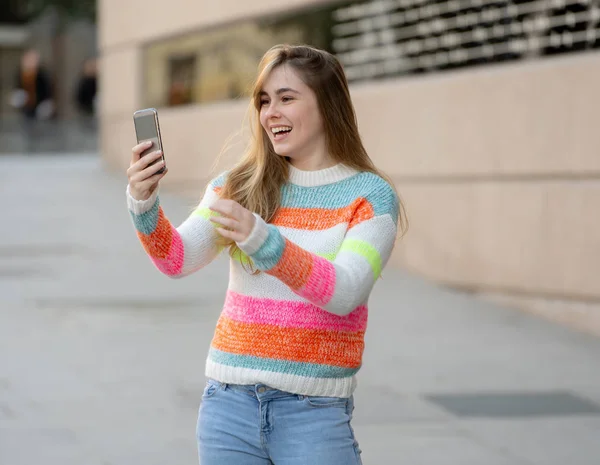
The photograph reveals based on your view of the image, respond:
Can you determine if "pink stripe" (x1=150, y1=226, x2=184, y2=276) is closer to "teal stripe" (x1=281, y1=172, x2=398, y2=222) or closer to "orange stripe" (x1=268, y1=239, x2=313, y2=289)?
"teal stripe" (x1=281, y1=172, x2=398, y2=222)

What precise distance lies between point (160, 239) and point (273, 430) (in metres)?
0.55

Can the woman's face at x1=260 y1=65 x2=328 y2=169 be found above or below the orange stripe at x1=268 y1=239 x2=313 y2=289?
above

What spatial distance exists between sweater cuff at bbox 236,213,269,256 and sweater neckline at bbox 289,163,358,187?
1.37 ft

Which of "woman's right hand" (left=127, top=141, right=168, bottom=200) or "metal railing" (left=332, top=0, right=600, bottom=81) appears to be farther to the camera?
"metal railing" (left=332, top=0, right=600, bottom=81)

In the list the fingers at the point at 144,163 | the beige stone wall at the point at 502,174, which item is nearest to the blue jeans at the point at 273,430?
the fingers at the point at 144,163

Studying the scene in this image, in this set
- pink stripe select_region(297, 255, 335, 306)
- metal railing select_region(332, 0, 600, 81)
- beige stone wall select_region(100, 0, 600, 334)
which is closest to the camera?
pink stripe select_region(297, 255, 335, 306)

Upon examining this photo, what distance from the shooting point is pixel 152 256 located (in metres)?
3.12

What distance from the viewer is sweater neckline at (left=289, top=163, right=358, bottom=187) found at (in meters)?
3.17

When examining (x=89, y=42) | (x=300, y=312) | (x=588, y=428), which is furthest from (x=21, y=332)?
(x=89, y=42)

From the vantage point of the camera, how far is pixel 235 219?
2.74 meters

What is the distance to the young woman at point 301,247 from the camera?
3055mm

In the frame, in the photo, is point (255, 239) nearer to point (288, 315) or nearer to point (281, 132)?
point (288, 315)

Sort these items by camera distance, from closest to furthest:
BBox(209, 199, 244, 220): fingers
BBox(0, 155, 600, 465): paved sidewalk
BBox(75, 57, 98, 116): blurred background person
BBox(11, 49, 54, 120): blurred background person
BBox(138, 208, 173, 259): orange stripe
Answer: BBox(209, 199, 244, 220): fingers → BBox(138, 208, 173, 259): orange stripe → BBox(0, 155, 600, 465): paved sidewalk → BBox(11, 49, 54, 120): blurred background person → BBox(75, 57, 98, 116): blurred background person

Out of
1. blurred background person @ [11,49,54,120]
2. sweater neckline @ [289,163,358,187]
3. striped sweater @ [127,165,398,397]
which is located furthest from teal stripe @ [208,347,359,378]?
blurred background person @ [11,49,54,120]
